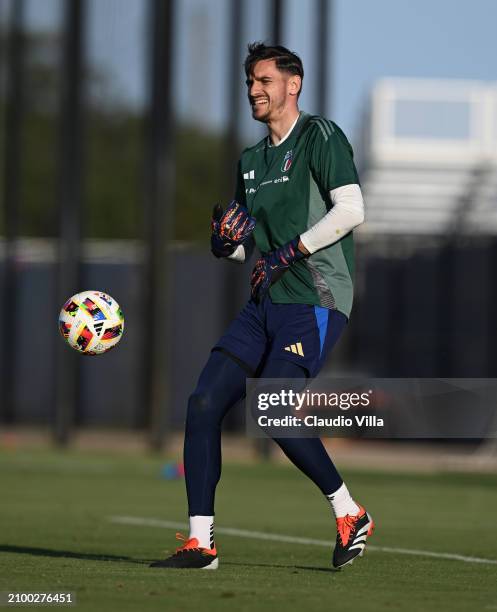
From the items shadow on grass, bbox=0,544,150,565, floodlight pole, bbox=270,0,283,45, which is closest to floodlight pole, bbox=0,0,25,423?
floodlight pole, bbox=270,0,283,45

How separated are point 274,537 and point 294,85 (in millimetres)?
3662

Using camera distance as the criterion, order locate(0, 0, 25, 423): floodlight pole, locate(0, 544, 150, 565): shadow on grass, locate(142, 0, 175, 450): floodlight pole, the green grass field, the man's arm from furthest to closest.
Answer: locate(0, 0, 25, 423): floodlight pole < locate(142, 0, 175, 450): floodlight pole < locate(0, 544, 150, 565): shadow on grass < the man's arm < the green grass field

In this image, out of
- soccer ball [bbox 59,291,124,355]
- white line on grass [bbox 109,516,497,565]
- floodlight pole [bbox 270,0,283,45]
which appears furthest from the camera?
floodlight pole [bbox 270,0,283,45]

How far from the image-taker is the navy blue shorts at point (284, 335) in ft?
22.1

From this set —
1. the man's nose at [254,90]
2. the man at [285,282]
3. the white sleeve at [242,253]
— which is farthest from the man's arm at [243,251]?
the man's nose at [254,90]

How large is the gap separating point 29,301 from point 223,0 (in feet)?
22.1

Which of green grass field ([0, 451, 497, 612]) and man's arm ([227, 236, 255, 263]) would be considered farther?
man's arm ([227, 236, 255, 263])

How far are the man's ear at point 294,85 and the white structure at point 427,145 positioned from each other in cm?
2702

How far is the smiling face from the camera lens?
689 centimetres

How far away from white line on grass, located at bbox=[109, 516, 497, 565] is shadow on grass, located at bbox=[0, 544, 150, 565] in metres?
1.65

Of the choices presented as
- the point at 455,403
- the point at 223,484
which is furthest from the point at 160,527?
the point at 455,403

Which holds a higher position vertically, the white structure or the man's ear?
the man's ear

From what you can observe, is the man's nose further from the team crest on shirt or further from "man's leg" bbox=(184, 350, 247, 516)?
"man's leg" bbox=(184, 350, 247, 516)

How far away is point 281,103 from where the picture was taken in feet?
22.7
